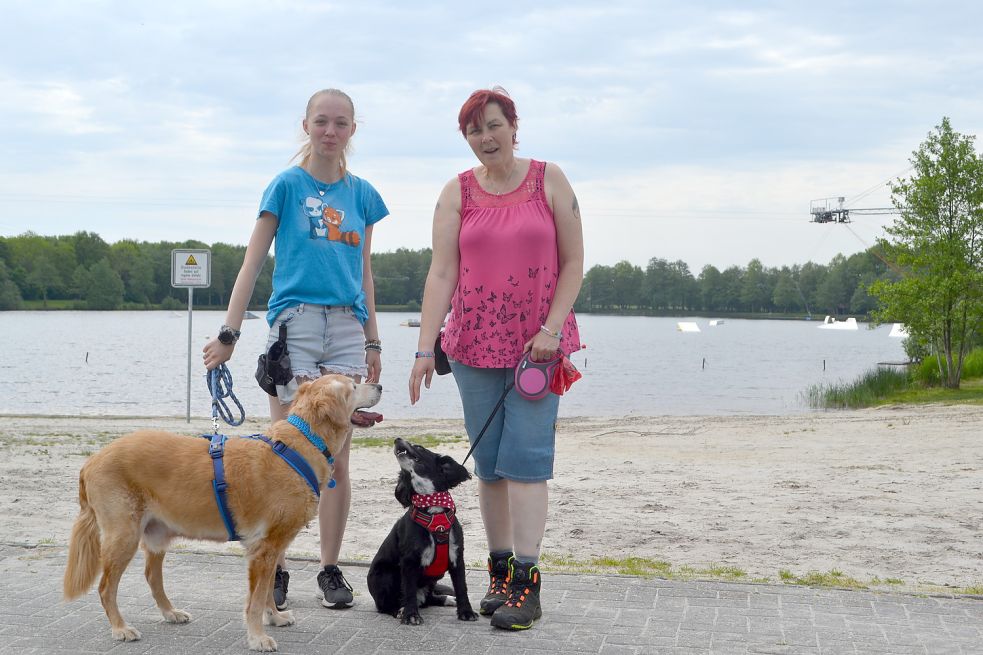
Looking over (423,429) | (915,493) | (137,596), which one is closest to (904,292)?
(423,429)

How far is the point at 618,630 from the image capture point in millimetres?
4410

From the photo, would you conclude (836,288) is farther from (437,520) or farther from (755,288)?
(437,520)

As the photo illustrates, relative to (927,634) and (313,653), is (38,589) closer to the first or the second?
(313,653)

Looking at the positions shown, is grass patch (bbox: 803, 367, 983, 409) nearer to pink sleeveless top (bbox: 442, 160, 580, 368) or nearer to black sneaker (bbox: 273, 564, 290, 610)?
pink sleeveless top (bbox: 442, 160, 580, 368)

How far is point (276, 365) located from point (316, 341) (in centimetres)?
24

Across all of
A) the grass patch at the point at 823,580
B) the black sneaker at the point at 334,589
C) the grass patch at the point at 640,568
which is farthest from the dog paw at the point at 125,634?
the grass patch at the point at 823,580

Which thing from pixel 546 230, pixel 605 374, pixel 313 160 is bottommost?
pixel 605 374

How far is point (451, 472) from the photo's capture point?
4641 millimetres

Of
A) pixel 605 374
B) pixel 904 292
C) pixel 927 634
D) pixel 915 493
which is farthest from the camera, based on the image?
pixel 605 374

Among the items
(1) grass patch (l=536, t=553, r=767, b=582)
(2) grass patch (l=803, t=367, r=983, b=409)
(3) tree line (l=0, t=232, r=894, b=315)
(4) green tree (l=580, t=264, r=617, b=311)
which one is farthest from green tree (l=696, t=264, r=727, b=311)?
(1) grass patch (l=536, t=553, r=767, b=582)

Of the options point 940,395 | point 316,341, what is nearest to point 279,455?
point 316,341

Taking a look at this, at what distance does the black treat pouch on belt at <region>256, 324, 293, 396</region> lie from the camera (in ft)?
15.0

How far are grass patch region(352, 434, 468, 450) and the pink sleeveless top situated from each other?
354 inches

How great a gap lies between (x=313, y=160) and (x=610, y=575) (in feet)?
9.95
